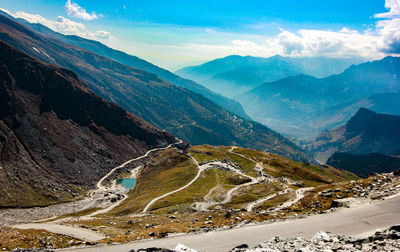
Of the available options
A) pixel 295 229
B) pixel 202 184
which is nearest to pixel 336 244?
pixel 295 229

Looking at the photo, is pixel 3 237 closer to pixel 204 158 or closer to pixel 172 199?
pixel 172 199

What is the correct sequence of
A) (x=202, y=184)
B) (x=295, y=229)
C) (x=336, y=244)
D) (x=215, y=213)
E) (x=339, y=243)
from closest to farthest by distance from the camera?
(x=336, y=244), (x=339, y=243), (x=295, y=229), (x=215, y=213), (x=202, y=184)

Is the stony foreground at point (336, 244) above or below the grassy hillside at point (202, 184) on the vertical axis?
above

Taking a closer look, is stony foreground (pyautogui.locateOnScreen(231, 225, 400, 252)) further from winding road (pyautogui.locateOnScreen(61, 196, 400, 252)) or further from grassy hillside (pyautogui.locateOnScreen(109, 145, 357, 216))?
grassy hillside (pyautogui.locateOnScreen(109, 145, 357, 216))

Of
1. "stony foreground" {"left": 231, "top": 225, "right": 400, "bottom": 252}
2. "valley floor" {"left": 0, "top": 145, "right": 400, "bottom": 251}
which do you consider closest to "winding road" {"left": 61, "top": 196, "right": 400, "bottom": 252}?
"valley floor" {"left": 0, "top": 145, "right": 400, "bottom": 251}

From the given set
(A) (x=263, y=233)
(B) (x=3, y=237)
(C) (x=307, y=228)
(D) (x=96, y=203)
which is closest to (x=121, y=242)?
(A) (x=263, y=233)

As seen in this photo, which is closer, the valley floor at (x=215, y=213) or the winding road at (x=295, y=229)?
the winding road at (x=295, y=229)

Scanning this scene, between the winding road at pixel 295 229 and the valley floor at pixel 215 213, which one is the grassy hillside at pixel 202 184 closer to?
the valley floor at pixel 215 213

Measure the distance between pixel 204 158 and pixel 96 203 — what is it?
81589mm

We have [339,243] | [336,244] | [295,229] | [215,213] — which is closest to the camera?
[336,244]

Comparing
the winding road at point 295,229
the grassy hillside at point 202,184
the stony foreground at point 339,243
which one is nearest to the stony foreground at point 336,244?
the stony foreground at point 339,243

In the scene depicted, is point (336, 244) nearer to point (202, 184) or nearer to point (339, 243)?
point (339, 243)

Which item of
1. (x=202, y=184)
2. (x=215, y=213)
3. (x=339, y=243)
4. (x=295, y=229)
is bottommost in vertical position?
(x=202, y=184)

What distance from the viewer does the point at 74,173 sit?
186500 millimetres
